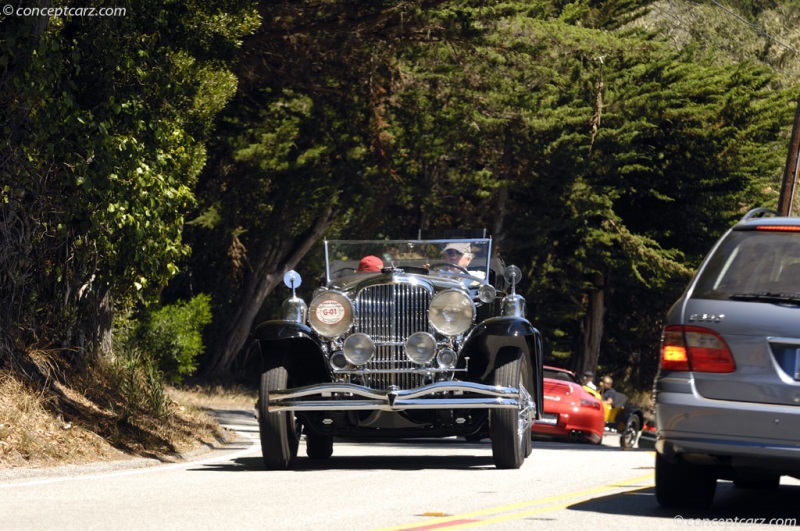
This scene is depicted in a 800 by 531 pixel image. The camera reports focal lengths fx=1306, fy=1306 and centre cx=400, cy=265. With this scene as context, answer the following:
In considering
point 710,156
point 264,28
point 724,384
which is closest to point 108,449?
point 724,384

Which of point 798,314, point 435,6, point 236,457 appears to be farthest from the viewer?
point 435,6

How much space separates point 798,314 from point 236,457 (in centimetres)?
717

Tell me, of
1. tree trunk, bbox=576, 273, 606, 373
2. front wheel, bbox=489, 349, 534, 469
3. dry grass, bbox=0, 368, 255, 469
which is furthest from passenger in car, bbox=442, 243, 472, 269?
tree trunk, bbox=576, 273, 606, 373

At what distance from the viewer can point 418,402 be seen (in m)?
10.9

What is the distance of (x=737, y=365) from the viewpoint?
7348 mm

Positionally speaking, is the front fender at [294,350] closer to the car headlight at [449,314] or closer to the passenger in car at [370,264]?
the car headlight at [449,314]

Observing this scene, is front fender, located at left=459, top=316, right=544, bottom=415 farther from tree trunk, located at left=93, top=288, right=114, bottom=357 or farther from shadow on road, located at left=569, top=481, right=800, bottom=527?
tree trunk, located at left=93, top=288, right=114, bottom=357

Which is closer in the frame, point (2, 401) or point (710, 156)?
point (2, 401)

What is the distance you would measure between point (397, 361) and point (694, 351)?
447cm

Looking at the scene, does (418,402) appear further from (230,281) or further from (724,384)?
(230,281)

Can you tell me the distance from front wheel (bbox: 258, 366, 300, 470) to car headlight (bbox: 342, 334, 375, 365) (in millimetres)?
593

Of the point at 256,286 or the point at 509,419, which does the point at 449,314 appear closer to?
the point at 509,419

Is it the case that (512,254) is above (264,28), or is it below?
below

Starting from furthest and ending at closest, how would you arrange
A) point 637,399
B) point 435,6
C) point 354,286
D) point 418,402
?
point 637,399, point 435,6, point 354,286, point 418,402
